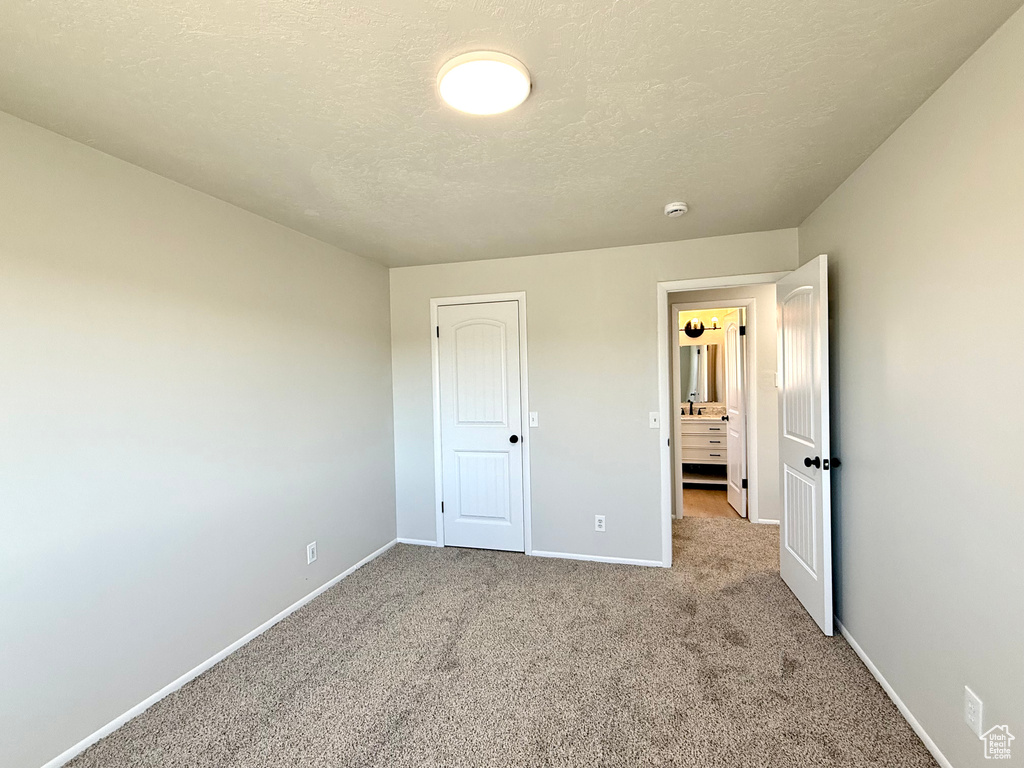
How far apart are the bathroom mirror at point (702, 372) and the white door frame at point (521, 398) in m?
2.97

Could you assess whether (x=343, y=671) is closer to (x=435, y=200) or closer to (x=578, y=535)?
(x=578, y=535)

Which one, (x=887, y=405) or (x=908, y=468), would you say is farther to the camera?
(x=887, y=405)

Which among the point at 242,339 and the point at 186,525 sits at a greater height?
the point at 242,339

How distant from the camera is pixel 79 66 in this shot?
129cm

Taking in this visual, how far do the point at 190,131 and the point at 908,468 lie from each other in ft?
9.78

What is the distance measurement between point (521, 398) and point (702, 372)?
133 inches

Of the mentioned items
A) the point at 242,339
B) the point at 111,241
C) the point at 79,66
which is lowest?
the point at 242,339

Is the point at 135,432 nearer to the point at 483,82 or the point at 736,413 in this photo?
the point at 483,82

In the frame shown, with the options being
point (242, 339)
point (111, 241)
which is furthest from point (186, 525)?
point (111, 241)

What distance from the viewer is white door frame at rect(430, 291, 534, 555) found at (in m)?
3.56

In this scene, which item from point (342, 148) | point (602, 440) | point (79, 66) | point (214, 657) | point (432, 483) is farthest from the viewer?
point (432, 483)

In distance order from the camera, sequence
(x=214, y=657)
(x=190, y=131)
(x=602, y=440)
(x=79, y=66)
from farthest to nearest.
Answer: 1. (x=602, y=440)
2. (x=214, y=657)
3. (x=190, y=131)
4. (x=79, y=66)

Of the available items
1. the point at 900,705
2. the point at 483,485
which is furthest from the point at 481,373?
the point at 900,705
